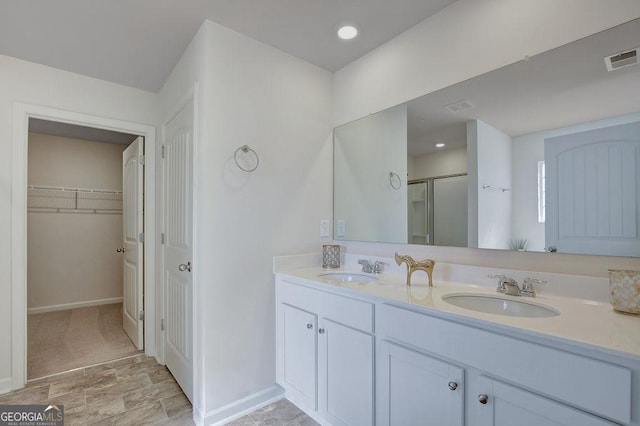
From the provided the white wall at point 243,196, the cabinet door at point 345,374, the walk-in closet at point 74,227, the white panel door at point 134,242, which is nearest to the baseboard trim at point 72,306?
the walk-in closet at point 74,227

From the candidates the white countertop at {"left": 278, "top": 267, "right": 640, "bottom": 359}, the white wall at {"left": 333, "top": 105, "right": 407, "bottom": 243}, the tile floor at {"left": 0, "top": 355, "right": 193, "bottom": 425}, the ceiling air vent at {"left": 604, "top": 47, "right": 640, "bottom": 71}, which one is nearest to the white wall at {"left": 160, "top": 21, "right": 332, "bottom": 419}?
the white wall at {"left": 333, "top": 105, "right": 407, "bottom": 243}

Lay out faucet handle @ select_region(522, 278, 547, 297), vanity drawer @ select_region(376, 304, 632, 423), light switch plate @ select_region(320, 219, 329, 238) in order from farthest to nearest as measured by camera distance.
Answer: light switch plate @ select_region(320, 219, 329, 238) → faucet handle @ select_region(522, 278, 547, 297) → vanity drawer @ select_region(376, 304, 632, 423)

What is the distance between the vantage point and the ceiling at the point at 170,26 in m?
1.67

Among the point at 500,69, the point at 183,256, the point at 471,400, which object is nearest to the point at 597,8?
the point at 500,69

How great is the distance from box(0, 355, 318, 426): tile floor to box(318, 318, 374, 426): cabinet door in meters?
0.29

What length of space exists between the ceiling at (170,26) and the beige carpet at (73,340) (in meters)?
2.40

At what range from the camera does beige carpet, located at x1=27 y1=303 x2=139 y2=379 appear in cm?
255

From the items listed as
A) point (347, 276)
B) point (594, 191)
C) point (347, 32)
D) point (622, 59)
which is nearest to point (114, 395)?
point (347, 276)

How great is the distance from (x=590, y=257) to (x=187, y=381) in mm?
2381

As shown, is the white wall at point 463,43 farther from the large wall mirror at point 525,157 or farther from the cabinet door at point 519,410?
the cabinet door at point 519,410

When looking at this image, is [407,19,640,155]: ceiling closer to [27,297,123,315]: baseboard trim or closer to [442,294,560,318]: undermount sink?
[442,294,560,318]: undermount sink

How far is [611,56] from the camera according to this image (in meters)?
1.22

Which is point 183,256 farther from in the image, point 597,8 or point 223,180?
point 597,8

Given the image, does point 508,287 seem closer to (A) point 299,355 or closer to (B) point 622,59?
(B) point 622,59
